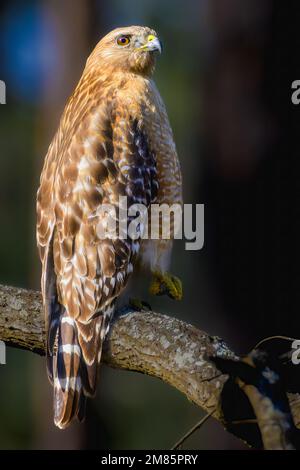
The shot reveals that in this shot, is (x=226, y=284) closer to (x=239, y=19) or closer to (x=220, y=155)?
(x=220, y=155)

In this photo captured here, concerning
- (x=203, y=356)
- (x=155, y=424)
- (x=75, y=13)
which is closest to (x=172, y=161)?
(x=203, y=356)

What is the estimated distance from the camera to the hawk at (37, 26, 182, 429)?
2.71 metres

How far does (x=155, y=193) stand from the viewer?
299cm

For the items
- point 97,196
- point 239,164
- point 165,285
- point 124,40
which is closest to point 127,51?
point 124,40

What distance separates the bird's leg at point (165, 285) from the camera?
2.98 metres

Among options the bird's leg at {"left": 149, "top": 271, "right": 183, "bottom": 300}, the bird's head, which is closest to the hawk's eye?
the bird's head

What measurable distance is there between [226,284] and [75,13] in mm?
1829

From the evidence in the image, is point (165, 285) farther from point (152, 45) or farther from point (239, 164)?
point (239, 164)

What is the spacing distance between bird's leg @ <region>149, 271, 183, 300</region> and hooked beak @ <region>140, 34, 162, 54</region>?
752 mm

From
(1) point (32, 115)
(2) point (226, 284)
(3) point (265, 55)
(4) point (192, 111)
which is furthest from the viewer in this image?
(1) point (32, 115)

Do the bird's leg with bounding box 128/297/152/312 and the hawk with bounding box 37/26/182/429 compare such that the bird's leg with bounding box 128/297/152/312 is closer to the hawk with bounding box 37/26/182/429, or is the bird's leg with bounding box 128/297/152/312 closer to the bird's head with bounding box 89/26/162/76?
the hawk with bounding box 37/26/182/429

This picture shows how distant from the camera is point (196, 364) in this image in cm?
252

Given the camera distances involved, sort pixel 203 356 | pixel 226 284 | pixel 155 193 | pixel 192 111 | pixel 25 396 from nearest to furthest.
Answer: pixel 203 356
pixel 155 193
pixel 226 284
pixel 192 111
pixel 25 396

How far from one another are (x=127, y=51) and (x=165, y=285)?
82cm
